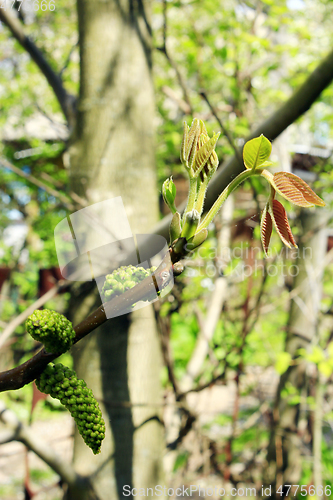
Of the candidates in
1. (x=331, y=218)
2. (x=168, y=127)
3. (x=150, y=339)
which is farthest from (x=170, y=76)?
(x=150, y=339)

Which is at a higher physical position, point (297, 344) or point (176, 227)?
point (176, 227)

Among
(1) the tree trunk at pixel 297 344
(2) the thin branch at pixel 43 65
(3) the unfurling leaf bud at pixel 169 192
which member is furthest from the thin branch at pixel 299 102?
(1) the tree trunk at pixel 297 344

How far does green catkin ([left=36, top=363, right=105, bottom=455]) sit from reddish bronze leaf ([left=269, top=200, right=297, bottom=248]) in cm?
15

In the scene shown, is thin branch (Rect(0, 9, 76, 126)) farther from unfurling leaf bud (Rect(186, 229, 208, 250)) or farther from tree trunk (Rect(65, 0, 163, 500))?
unfurling leaf bud (Rect(186, 229, 208, 250))

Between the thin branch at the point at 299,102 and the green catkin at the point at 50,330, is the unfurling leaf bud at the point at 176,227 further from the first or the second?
the thin branch at the point at 299,102

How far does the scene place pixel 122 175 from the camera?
0.77 m

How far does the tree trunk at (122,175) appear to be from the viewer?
0.65 meters

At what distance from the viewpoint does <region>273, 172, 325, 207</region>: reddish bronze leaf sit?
0.75 feet

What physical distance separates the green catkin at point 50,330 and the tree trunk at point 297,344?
4.05 ft

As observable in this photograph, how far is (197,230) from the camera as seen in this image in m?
0.21

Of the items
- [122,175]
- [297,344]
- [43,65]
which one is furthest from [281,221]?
[297,344]

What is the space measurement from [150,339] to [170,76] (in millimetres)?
1787

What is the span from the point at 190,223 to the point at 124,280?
5cm

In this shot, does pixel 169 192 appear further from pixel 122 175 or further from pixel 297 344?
pixel 297 344
